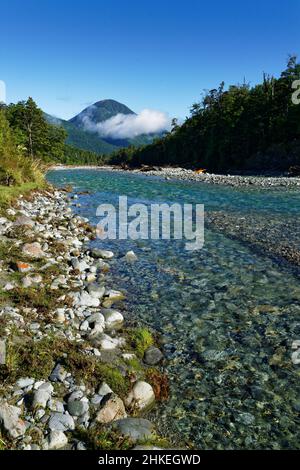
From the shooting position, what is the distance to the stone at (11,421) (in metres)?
4.24

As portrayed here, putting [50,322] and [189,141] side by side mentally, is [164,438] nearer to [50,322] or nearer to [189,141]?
[50,322]

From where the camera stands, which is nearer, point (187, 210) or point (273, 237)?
point (273, 237)

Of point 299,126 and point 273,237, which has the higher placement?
point 299,126

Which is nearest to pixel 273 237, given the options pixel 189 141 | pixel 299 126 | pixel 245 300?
pixel 245 300

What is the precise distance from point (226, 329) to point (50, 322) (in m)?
3.46

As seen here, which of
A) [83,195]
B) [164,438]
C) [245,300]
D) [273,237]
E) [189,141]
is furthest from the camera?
[189,141]

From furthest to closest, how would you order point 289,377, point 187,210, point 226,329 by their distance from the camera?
point 187,210, point 226,329, point 289,377

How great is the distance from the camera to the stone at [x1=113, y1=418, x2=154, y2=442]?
4.49 meters

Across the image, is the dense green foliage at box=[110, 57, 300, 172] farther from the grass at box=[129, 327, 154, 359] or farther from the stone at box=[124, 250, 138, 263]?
the grass at box=[129, 327, 154, 359]

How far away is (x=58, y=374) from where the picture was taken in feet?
17.9

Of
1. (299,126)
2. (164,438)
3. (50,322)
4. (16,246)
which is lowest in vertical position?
(164,438)

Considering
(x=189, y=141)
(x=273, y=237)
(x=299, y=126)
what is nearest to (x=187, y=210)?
(x=273, y=237)

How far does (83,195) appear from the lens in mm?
30578

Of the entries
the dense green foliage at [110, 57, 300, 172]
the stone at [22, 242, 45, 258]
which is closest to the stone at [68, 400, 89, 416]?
the stone at [22, 242, 45, 258]
